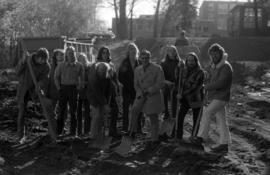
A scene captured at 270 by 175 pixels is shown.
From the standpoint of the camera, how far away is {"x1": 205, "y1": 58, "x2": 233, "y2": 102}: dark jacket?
28.9 ft

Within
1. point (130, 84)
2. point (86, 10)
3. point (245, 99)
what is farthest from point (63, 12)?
point (130, 84)

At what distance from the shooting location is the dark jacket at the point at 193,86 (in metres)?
9.41

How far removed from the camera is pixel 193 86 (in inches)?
372

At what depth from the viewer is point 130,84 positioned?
10406 millimetres

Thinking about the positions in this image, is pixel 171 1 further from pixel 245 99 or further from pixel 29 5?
pixel 245 99

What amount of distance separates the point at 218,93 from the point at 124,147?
1980 mm

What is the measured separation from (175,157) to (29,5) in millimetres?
33352

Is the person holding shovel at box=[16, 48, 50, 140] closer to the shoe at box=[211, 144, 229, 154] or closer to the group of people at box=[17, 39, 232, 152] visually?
the group of people at box=[17, 39, 232, 152]

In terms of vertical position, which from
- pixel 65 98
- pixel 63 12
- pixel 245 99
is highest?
pixel 63 12

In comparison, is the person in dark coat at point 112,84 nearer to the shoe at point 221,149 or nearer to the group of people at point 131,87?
the group of people at point 131,87

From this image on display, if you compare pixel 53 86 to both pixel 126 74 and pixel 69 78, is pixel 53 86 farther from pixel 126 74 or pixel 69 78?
pixel 126 74

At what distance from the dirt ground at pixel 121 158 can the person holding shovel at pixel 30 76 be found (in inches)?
36.5

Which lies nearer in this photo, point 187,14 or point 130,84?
point 130,84

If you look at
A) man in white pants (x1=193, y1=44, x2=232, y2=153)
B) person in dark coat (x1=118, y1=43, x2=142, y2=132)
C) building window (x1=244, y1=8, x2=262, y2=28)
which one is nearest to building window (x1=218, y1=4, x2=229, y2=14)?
building window (x1=244, y1=8, x2=262, y2=28)
